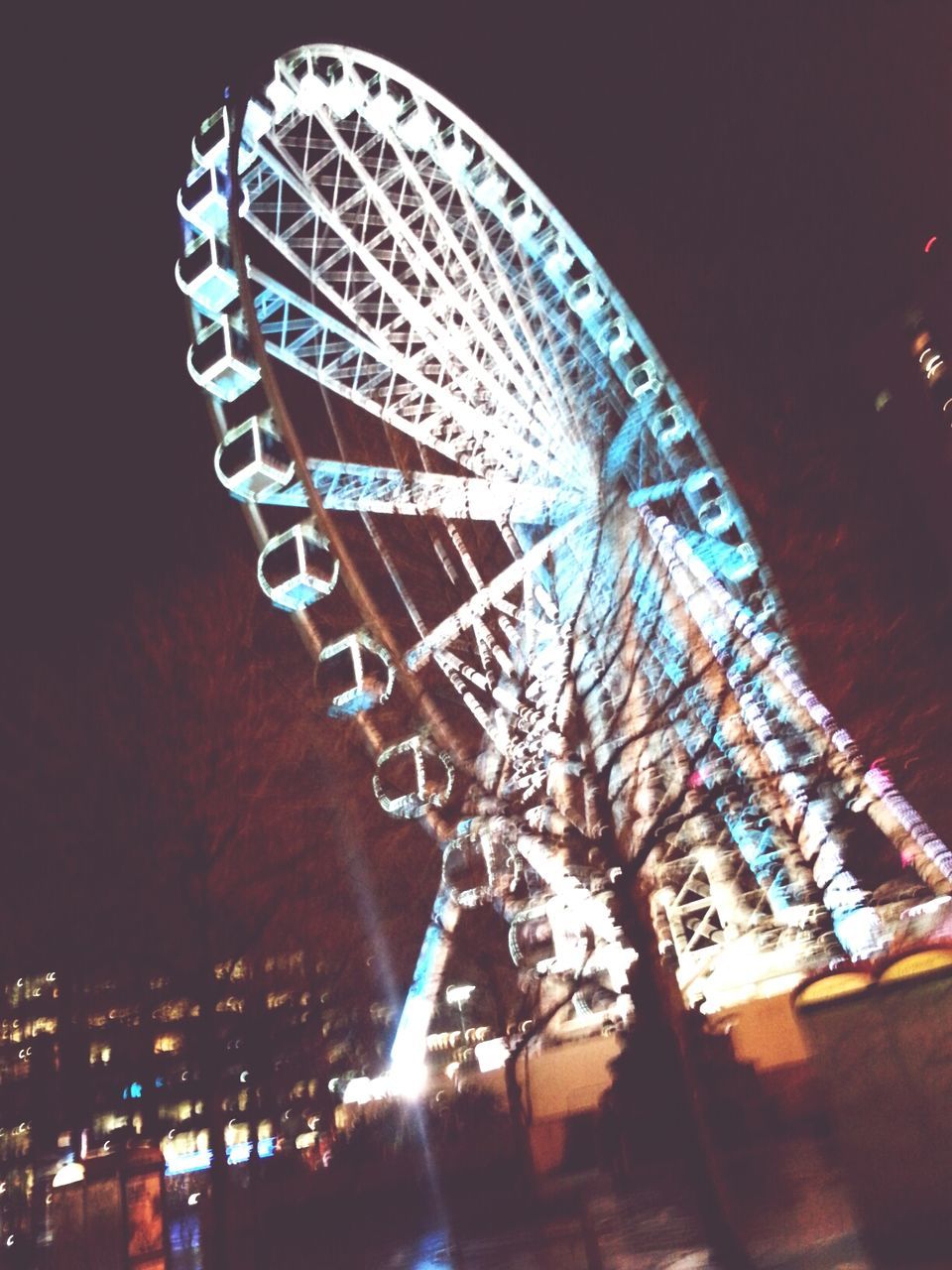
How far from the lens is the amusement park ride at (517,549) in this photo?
12289 mm

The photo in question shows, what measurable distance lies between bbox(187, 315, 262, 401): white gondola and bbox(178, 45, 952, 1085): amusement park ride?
0.13 feet

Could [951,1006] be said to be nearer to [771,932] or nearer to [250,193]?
[771,932]

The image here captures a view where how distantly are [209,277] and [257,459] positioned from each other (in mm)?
2886

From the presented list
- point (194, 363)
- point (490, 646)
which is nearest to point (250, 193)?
point (194, 363)

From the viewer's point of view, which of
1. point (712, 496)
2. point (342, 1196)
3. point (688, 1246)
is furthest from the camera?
point (712, 496)

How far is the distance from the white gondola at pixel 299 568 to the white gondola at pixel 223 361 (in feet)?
7.15

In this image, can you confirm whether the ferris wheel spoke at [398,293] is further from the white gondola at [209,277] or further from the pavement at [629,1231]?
the pavement at [629,1231]

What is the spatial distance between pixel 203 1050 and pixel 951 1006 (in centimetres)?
725

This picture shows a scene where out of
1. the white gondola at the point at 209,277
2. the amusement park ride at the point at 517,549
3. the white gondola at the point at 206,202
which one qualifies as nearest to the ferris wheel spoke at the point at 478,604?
the amusement park ride at the point at 517,549

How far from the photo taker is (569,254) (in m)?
17.1

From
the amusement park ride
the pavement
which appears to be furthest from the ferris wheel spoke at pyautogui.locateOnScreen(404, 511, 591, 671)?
the pavement

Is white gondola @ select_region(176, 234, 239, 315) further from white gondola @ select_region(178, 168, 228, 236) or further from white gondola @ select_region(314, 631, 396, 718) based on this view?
white gondola @ select_region(314, 631, 396, 718)

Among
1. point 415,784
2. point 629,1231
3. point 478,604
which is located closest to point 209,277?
point 478,604

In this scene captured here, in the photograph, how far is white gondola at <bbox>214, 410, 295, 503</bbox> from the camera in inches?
494
